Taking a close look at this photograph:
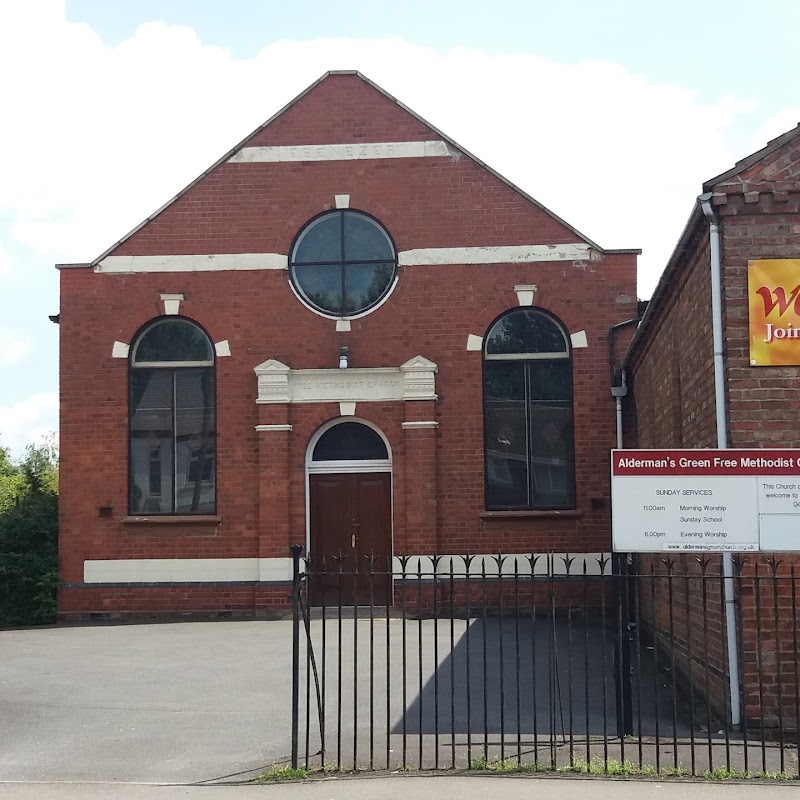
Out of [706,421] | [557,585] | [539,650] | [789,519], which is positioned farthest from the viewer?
[557,585]

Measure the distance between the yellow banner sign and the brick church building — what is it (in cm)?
875

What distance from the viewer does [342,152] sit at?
18906mm

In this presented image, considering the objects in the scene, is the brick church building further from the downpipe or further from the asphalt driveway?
the downpipe

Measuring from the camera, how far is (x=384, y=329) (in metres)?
18.5

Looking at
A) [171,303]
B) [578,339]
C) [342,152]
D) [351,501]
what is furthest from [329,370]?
[578,339]

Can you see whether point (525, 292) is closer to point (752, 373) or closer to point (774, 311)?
point (774, 311)

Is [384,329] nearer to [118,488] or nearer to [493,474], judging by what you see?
[493,474]

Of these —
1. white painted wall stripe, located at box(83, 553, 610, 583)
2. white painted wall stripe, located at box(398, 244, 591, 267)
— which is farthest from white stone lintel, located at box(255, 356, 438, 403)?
white painted wall stripe, located at box(83, 553, 610, 583)

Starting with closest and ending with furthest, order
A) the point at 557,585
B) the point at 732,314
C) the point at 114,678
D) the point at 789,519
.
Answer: the point at 789,519 → the point at 732,314 → the point at 114,678 → the point at 557,585

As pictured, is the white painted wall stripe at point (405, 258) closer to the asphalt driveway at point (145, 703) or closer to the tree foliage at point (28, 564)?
the tree foliage at point (28, 564)

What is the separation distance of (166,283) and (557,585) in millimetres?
8410

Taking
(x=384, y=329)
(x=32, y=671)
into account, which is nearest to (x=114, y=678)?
(x=32, y=671)

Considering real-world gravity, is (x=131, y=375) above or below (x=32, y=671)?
above

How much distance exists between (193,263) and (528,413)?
20.8 feet
